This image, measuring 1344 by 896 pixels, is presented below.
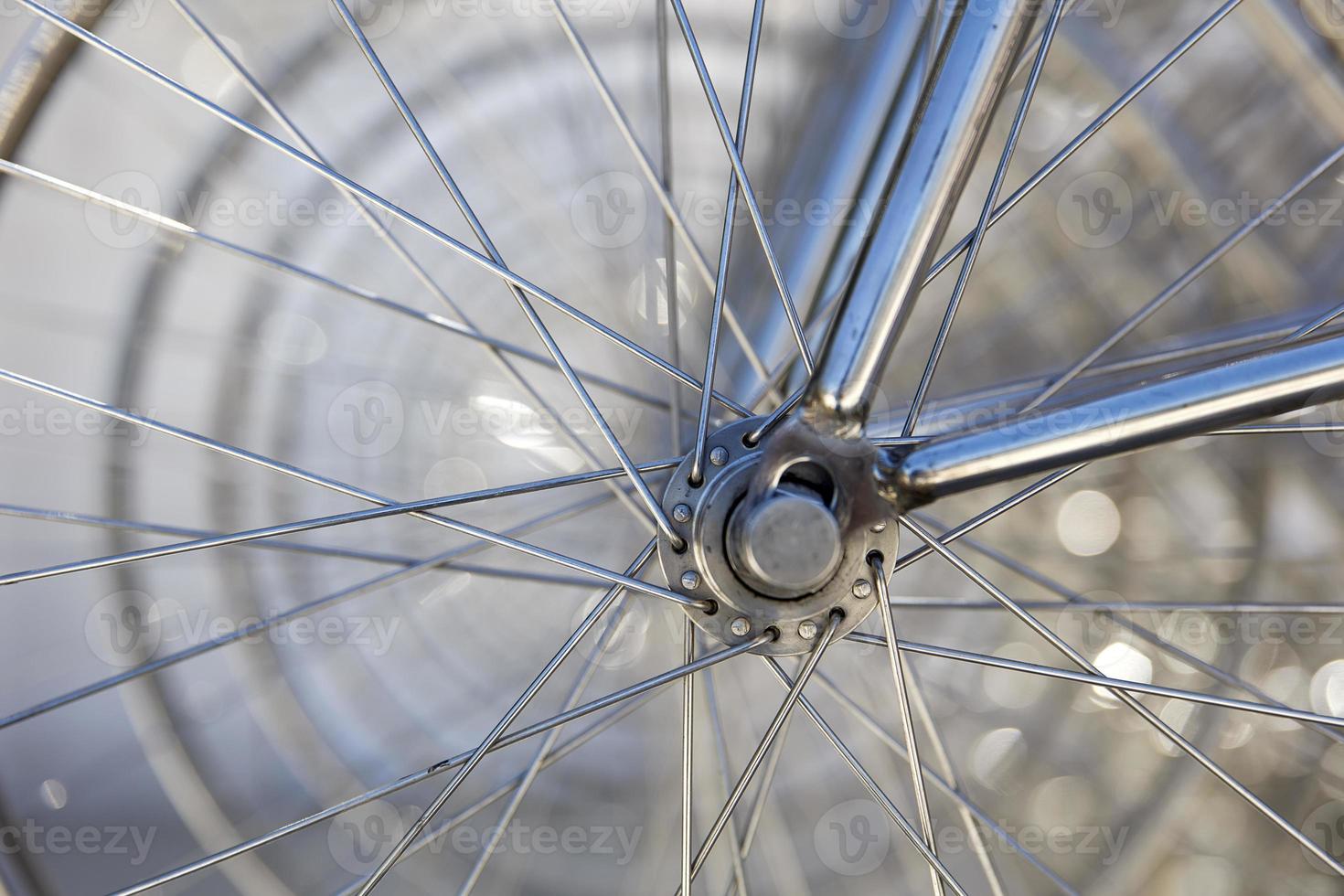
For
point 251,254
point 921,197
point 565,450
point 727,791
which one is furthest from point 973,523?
point 565,450

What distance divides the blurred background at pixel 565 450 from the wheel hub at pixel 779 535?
1.09ft

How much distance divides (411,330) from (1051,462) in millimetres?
694

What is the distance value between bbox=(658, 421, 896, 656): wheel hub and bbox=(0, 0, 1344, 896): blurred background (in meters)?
0.33

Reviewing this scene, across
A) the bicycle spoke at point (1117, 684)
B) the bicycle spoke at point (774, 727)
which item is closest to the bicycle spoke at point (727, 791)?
the bicycle spoke at point (774, 727)

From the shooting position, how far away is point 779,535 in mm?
Answer: 360

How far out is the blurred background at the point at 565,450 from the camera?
811mm

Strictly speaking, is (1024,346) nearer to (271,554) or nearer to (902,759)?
(902,759)

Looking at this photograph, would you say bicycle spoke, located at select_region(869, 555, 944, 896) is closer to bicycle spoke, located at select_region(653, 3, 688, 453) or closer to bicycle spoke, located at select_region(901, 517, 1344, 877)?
bicycle spoke, located at select_region(901, 517, 1344, 877)

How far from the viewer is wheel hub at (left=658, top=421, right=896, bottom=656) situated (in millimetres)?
362

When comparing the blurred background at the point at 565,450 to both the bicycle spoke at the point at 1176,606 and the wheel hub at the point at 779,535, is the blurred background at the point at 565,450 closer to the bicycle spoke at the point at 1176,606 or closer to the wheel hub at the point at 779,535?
the bicycle spoke at the point at 1176,606

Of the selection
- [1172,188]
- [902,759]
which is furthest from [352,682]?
[1172,188]

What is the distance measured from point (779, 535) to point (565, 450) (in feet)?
1.95

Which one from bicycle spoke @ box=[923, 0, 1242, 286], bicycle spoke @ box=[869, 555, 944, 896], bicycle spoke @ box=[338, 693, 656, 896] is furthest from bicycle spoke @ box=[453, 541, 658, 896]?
bicycle spoke @ box=[923, 0, 1242, 286]

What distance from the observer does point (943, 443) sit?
1.15 ft
